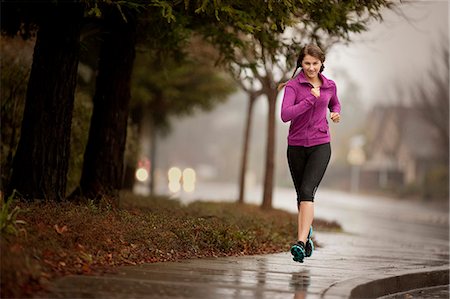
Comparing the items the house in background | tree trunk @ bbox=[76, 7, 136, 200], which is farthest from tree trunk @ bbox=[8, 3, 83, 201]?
the house in background

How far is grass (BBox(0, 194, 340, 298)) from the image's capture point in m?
6.48

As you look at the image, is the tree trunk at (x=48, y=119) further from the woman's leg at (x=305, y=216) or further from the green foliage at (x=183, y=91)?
the green foliage at (x=183, y=91)

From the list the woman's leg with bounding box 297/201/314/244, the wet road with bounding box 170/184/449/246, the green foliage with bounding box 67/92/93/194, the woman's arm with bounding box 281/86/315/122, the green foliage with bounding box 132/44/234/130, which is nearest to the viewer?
the woman's arm with bounding box 281/86/315/122

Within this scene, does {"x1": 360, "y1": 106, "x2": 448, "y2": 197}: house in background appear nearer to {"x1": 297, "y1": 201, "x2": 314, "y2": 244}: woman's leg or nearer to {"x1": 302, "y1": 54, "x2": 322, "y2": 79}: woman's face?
{"x1": 297, "y1": 201, "x2": 314, "y2": 244}: woman's leg

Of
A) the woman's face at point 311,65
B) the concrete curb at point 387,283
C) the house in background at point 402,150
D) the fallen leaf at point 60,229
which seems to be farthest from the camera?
the house in background at point 402,150

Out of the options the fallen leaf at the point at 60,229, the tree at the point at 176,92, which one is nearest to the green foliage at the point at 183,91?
the tree at the point at 176,92

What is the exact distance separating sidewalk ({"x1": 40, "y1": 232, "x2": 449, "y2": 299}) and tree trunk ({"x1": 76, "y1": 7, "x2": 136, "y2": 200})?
405 cm

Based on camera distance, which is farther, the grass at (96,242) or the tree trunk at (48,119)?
the tree trunk at (48,119)

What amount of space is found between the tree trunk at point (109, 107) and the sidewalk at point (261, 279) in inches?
159

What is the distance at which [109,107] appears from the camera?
13.4 meters

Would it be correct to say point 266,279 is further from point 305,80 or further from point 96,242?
point 305,80

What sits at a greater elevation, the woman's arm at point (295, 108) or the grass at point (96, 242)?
the woman's arm at point (295, 108)

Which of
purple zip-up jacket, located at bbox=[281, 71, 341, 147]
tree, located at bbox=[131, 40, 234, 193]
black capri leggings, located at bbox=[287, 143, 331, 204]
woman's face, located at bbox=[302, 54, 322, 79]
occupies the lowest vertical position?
black capri leggings, located at bbox=[287, 143, 331, 204]

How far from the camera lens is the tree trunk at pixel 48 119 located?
11.7m
